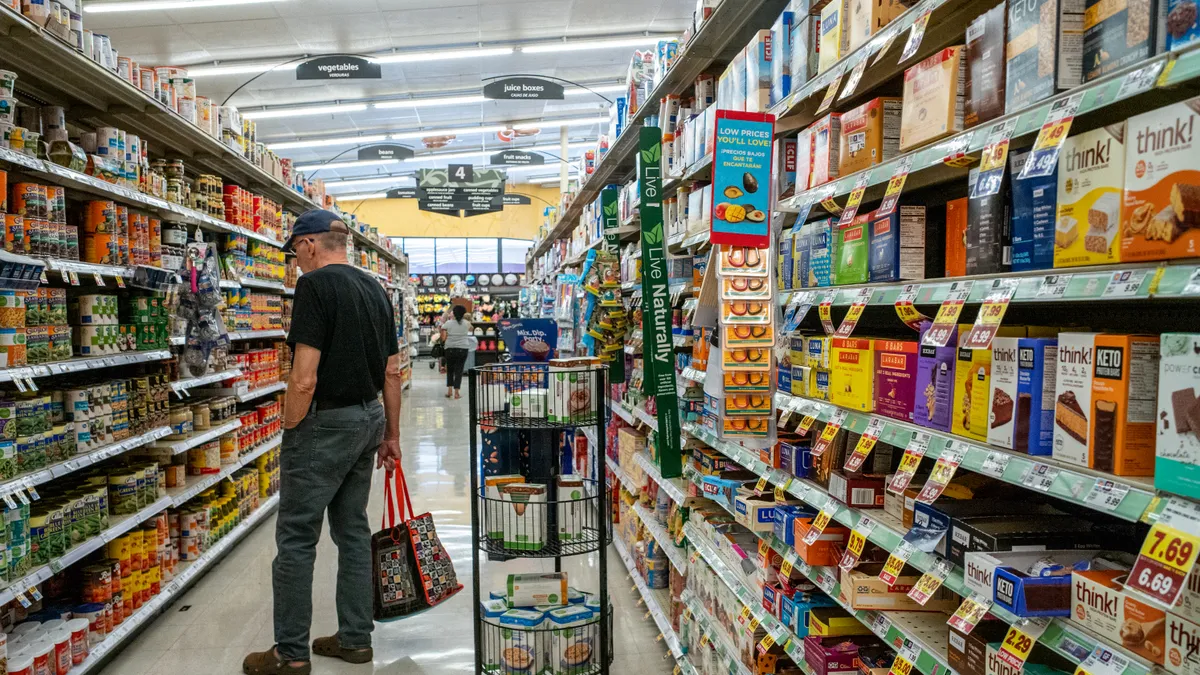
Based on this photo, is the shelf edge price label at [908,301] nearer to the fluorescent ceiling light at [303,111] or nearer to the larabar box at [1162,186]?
the larabar box at [1162,186]

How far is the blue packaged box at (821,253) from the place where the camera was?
218 centimetres

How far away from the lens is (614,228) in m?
4.58

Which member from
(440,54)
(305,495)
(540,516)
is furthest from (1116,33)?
(440,54)

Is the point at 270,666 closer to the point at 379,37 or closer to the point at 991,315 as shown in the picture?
the point at 991,315

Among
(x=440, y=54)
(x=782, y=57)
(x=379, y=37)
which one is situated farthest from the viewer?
(x=440, y=54)

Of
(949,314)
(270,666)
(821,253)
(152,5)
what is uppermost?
(152,5)

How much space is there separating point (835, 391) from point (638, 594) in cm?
261

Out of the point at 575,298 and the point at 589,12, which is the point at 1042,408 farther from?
the point at 589,12

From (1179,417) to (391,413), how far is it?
307cm

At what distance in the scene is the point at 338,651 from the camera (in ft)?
11.6

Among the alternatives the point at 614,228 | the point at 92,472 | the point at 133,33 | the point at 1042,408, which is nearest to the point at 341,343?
the point at 92,472

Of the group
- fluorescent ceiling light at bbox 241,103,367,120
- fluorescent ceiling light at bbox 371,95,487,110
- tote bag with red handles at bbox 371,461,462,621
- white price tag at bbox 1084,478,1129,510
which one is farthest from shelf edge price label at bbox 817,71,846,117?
fluorescent ceiling light at bbox 241,103,367,120

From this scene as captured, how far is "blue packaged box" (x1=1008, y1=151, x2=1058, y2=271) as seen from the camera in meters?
1.37

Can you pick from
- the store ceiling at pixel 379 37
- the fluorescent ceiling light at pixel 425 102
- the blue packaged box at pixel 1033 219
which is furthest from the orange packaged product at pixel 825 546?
the fluorescent ceiling light at pixel 425 102
